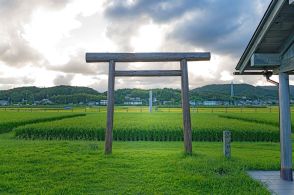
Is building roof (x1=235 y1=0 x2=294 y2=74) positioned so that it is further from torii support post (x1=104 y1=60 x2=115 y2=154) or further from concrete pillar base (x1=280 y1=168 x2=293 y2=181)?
torii support post (x1=104 y1=60 x2=115 y2=154)

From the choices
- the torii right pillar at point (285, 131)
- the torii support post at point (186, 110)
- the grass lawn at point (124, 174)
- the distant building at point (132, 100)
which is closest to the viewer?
the grass lawn at point (124, 174)

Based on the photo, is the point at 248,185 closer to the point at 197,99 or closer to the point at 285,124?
the point at 285,124

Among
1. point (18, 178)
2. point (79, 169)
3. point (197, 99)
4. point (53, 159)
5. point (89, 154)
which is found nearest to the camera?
point (18, 178)

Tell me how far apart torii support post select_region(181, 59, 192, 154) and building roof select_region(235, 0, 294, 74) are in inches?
96.5

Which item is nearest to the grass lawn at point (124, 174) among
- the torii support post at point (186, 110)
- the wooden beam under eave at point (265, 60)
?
the torii support post at point (186, 110)

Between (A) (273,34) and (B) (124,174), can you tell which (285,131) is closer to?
(A) (273,34)

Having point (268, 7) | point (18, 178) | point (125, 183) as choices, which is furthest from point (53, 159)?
point (268, 7)

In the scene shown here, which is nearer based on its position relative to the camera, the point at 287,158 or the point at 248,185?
the point at 248,185

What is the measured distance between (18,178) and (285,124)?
6892 millimetres

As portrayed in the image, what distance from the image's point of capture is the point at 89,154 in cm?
1102

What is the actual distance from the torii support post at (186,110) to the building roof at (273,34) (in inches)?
96.5

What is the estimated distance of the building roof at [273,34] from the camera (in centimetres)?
657

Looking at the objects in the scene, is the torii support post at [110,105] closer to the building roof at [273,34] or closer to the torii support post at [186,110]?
the torii support post at [186,110]

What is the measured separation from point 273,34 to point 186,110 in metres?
4.00
